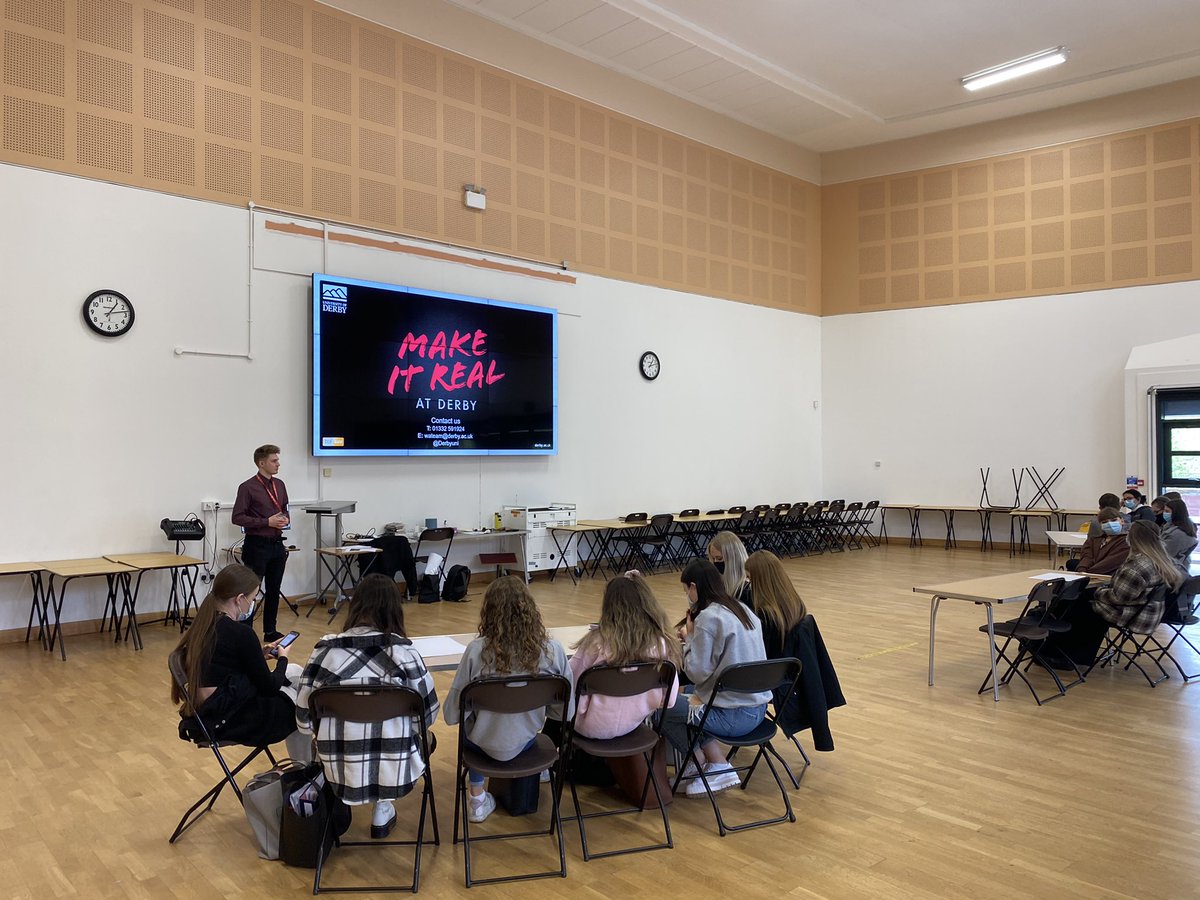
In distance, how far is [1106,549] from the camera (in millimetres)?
5906

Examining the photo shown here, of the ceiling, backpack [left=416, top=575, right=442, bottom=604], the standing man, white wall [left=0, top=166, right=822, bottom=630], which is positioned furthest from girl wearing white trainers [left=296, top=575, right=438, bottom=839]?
the ceiling

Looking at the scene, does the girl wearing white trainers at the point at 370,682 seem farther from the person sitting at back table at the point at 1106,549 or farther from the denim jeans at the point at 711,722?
the person sitting at back table at the point at 1106,549

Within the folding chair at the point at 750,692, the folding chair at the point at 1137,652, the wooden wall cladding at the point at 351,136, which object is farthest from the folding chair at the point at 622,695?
the wooden wall cladding at the point at 351,136

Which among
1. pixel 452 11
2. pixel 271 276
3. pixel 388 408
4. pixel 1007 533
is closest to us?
pixel 271 276

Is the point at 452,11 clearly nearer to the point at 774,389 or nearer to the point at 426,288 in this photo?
the point at 426,288

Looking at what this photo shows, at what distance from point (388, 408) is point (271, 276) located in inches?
64.6

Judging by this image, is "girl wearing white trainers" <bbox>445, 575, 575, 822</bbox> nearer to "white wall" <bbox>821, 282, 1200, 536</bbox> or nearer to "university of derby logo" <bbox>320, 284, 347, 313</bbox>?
"university of derby logo" <bbox>320, 284, 347, 313</bbox>

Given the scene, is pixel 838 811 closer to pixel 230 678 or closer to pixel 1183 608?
pixel 230 678

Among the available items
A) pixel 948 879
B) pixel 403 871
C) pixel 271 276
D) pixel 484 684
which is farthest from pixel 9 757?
pixel 271 276

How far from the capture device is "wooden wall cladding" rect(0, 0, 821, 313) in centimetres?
698

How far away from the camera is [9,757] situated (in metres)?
4.08

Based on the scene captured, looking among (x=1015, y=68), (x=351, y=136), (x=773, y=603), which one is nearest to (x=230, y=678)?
(x=773, y=603)

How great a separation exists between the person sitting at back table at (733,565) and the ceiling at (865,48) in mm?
7380

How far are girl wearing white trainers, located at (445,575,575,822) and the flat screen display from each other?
5639mm
